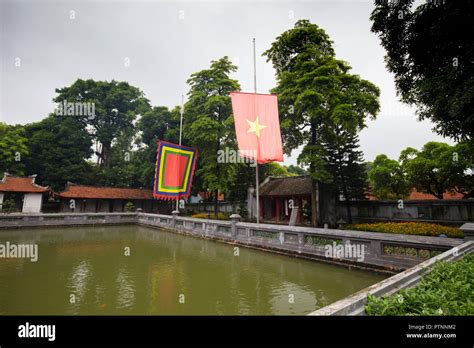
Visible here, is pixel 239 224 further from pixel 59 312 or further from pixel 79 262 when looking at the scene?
pixel 59 312

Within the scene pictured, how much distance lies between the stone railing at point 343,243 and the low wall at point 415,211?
994 centimetres

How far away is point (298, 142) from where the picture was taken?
18.6 m

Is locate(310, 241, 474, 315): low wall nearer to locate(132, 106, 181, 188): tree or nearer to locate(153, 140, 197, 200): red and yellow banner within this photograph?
locate(153, 140, 197, 200): red and yellow banner

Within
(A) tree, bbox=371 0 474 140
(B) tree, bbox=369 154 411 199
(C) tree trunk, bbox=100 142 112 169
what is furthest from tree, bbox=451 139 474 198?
(C) tree trunk, bbox=100 142 112 169

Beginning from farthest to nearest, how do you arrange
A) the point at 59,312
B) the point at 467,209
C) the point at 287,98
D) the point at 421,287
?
the point at 287,98 < the point at 467,209 < the point at 59,312 < the point at 421,287

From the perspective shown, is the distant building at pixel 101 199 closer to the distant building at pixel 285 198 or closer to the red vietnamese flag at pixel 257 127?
the distant building at pixel 285 198

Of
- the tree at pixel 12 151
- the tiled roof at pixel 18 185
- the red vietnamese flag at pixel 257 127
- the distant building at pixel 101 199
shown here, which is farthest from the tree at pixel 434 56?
the tree at pixel 12 151

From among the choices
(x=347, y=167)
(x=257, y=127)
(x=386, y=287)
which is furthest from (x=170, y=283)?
(x=347, y=167)

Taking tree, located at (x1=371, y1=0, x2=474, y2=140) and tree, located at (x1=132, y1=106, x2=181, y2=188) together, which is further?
tree, located at (x1=132, y1=106, x2=181, y2=188)

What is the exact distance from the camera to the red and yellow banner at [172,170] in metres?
20.7

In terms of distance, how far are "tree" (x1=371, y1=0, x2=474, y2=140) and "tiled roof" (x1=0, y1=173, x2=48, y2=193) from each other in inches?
1297

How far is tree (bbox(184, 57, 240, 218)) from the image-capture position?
2169cm
